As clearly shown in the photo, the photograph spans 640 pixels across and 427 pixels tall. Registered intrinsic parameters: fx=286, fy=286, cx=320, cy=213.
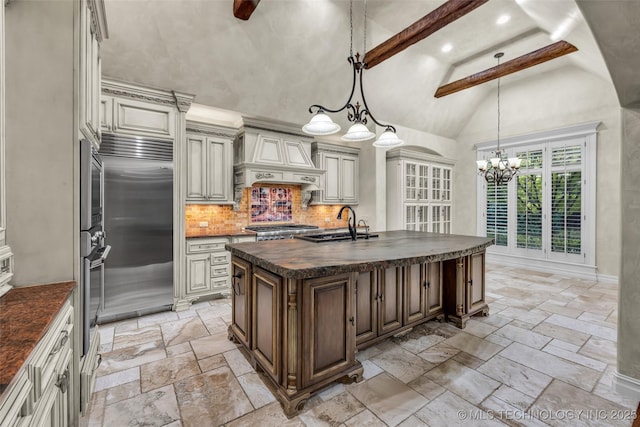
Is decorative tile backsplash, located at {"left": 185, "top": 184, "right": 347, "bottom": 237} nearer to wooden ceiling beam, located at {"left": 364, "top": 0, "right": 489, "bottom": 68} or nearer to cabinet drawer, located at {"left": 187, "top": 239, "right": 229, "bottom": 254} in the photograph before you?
cabinet drawer, located at {"left": 187, "top": 239, "right": 229, "bottom": 254}

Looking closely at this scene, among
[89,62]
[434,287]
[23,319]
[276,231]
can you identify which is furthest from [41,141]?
Result: [434,287]

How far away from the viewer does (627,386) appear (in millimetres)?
1979

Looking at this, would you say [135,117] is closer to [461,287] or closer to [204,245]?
[204,245]

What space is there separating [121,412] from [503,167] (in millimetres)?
5662

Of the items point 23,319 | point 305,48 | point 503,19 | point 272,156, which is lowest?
point 23,319

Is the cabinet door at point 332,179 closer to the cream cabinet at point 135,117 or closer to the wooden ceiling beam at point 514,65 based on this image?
the wooden ceiling beam at point 514,65

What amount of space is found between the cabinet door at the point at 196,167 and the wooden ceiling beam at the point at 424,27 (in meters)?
2.55

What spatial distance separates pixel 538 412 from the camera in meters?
1.84

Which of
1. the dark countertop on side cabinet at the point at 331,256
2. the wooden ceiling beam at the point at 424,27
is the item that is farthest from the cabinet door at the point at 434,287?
the wooden ceiling beam at the point at 424,27

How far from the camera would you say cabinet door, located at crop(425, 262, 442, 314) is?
9.88 ft

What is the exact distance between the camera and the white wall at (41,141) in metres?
1.47

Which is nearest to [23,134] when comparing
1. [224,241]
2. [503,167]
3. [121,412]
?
[121,412]

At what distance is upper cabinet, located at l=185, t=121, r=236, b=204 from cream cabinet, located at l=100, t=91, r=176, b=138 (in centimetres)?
43

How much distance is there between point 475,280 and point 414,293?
94 cm
